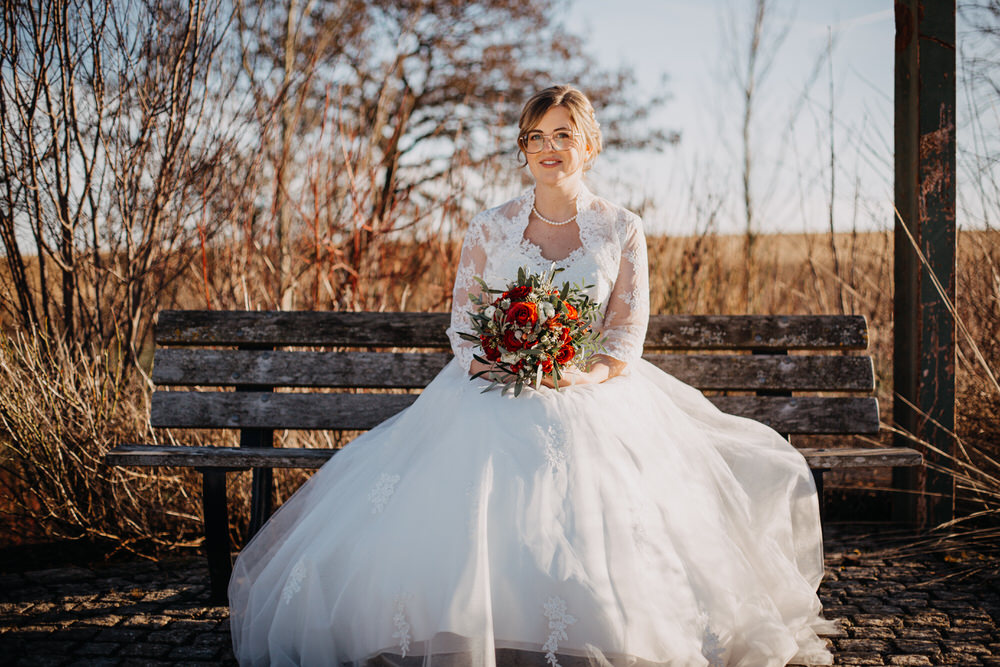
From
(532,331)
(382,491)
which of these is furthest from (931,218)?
(382,491)

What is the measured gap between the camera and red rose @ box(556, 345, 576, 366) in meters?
2.39

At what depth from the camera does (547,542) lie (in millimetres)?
2078

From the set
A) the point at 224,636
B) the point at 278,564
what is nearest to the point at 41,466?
the point at 224,636

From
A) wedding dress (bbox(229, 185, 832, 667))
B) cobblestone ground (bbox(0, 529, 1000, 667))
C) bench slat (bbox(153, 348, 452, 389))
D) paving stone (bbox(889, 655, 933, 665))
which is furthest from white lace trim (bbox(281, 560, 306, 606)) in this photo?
paving stone (bbox(889, 655, 933, 665))

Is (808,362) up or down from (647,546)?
up

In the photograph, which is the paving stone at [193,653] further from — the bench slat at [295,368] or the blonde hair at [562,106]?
the blonde hair at [562,106]

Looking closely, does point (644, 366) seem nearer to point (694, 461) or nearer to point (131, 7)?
point (694, 461)

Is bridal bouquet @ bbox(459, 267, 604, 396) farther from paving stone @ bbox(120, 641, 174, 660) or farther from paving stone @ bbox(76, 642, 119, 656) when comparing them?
paving stone @ bbox(76, 642, 119, 656)

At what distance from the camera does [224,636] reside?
2.65 m

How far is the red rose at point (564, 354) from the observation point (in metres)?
2.39

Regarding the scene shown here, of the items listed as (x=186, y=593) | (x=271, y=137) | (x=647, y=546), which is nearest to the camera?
(x=647, y=546)

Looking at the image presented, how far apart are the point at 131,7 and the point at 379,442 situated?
9.07ft

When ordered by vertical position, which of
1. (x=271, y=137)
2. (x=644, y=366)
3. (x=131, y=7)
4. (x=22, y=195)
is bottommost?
(x=644, y=366)

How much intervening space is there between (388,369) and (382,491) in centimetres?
108
